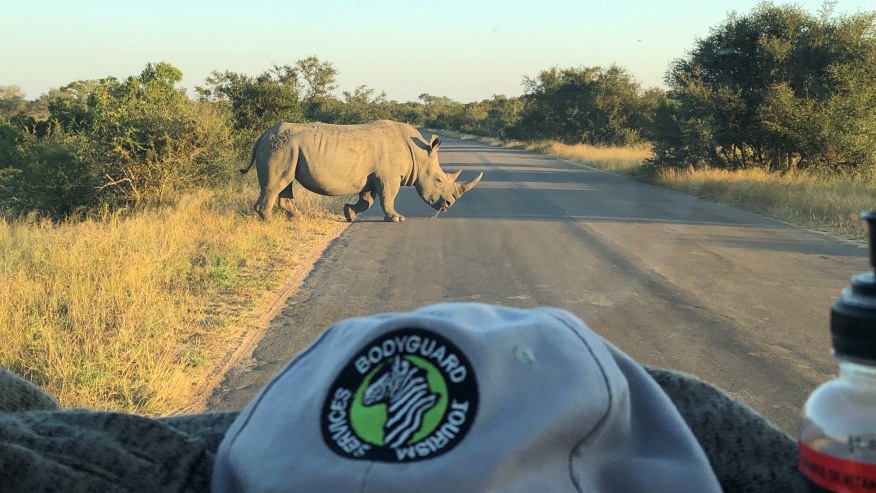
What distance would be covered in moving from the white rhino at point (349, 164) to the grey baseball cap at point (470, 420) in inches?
435

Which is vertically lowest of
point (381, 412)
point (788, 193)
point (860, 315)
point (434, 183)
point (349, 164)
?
point (434, 183)

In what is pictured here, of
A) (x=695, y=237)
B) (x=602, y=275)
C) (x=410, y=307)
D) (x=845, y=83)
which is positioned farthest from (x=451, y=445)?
(x=845, y=83)

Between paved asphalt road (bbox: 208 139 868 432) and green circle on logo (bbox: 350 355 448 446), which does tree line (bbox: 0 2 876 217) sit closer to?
paved asphalt road (bbox: 208 139 868 432)

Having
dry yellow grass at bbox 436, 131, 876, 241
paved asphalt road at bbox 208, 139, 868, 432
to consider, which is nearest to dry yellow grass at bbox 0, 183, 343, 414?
paved asphalt road at bbox 208, 139, 868, 432

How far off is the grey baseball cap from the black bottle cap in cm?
24

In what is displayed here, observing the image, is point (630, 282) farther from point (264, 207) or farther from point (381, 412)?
point (381, 412)

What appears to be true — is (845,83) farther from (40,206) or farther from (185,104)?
(40,206)

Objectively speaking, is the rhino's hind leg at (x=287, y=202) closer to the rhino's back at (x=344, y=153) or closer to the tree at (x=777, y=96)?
the rhino's back at (x=344, y=153)

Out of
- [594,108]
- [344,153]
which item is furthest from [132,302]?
[594,108]

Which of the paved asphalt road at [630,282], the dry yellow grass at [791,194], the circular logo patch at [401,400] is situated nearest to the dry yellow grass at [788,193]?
the dry yellow grass at [791,194]

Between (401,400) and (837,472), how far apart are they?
47 centimetres

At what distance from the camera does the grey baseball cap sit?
0.82m

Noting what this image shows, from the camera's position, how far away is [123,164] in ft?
41.5

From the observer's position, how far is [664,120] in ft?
68.9
